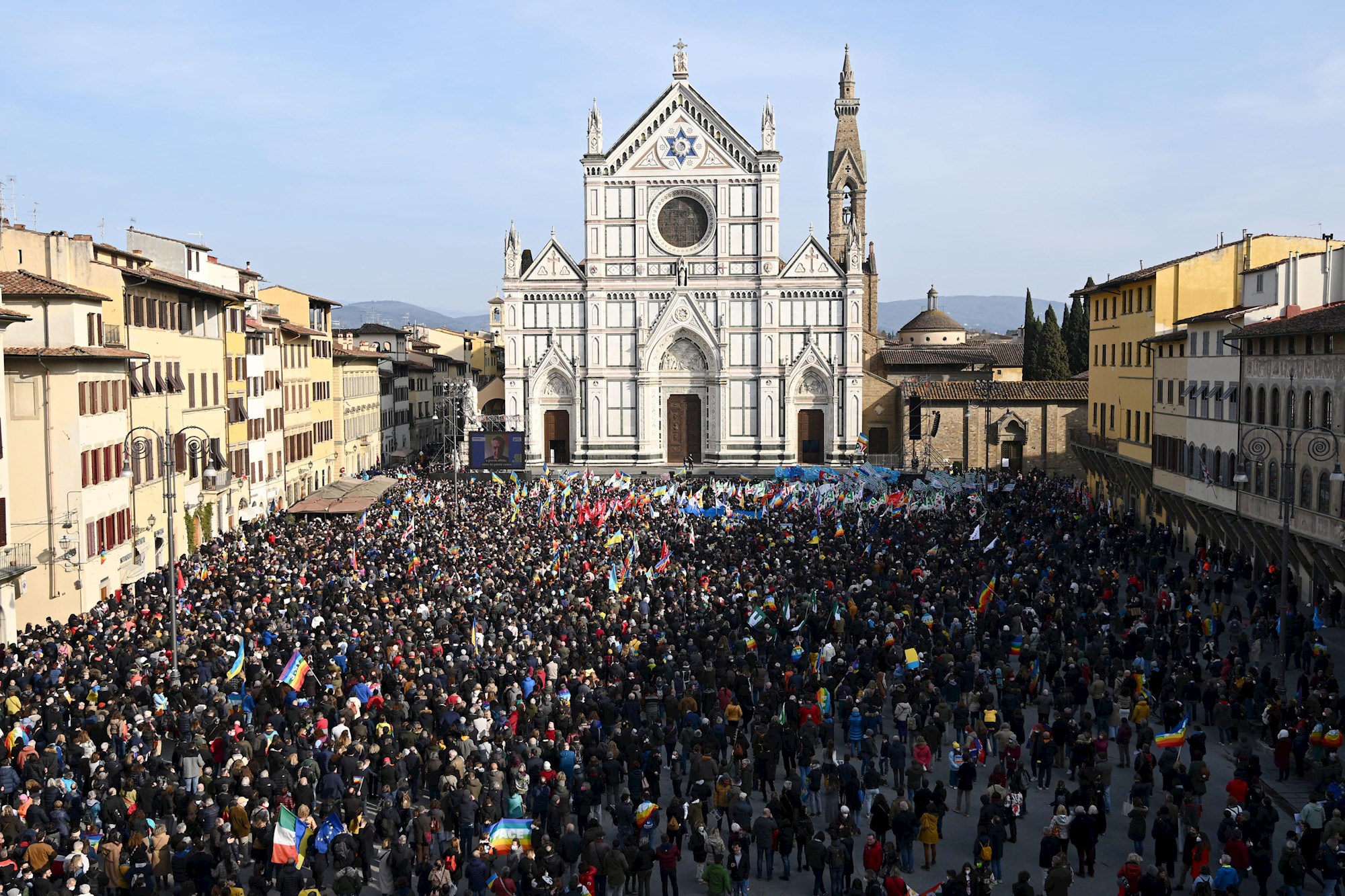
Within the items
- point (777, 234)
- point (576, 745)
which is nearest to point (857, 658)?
point (576, 745)

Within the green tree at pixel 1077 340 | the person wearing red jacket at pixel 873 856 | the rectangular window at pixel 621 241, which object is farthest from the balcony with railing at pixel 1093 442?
the person wearing red jacket at pixel 873 856

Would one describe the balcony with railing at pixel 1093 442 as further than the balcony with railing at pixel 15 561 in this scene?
Yes

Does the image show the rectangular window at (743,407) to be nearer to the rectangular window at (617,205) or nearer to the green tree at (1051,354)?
the rectangular window at (617,205)

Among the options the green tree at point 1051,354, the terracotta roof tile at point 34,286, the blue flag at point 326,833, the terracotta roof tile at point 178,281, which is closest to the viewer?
the blue flag at point 326,833

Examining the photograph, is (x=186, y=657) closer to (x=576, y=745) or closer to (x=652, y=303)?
(x=576, y=745)

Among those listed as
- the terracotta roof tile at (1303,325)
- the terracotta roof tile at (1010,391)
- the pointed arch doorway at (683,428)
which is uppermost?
the terracotta roof tile at (1303,325)

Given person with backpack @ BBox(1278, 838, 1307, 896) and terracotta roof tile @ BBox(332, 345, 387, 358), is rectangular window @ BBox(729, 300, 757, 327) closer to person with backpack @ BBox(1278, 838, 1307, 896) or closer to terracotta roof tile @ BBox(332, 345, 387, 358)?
terracotta roof tile @ BBox(332, 345, 387, 358)

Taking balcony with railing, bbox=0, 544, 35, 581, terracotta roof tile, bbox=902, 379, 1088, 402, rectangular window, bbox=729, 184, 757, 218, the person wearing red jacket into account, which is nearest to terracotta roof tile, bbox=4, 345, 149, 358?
balcony with railing, bbox=0, 544, 35, 581
